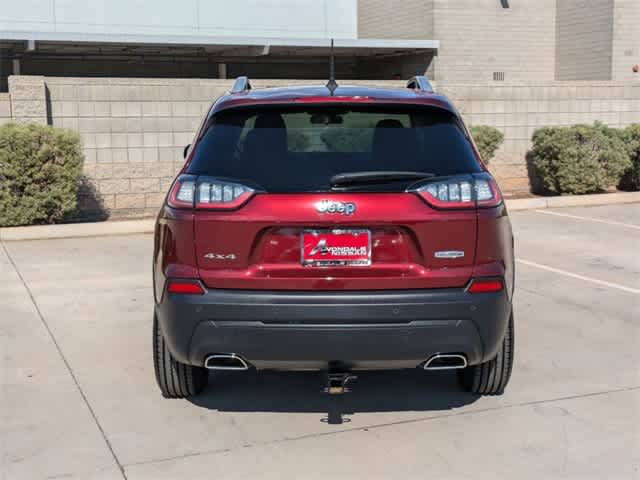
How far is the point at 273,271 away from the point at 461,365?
1.00 meters

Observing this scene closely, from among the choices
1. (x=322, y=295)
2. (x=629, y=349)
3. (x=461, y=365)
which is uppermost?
(x=322, y=295)

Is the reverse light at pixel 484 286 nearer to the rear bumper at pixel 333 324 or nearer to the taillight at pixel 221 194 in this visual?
the rear bumper at pixel 333 324

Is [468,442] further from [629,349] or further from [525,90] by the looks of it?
[525,90]

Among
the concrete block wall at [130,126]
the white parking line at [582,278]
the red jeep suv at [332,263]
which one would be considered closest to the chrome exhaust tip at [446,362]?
the red jeep suv at [332,263]

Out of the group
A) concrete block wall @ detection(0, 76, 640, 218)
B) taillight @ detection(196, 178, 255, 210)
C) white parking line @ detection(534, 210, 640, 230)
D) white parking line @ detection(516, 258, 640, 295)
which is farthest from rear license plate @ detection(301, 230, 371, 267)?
concrete block wall @ detection(0, 76, 640, 218)

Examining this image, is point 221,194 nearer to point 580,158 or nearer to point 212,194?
point 212,194

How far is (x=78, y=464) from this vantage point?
13.5 ft

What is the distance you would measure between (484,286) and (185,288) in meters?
1.37

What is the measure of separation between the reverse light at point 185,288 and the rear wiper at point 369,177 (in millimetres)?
772

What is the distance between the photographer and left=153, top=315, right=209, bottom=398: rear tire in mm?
4754

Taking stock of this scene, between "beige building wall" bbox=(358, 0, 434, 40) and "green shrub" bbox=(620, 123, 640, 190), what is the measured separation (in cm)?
784

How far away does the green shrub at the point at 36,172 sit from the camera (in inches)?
421

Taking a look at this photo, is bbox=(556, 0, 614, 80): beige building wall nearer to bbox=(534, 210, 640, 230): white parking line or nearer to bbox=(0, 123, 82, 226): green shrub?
bbox=(534, 210, 640, 230): white parking line

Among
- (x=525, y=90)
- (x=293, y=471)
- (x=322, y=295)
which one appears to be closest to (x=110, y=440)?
(x=293, y=471)
